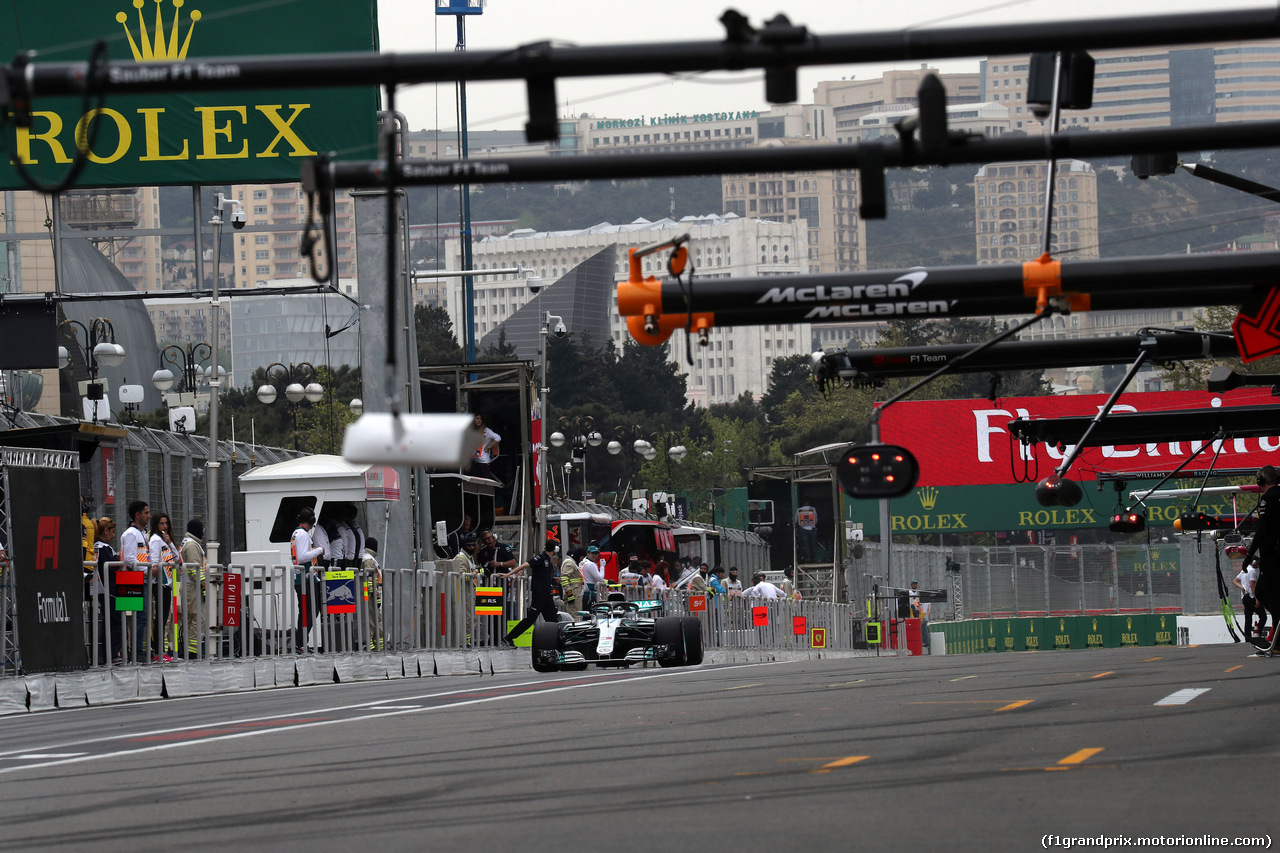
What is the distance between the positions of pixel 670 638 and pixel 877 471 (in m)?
11.5

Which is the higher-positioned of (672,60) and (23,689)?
(672,60)

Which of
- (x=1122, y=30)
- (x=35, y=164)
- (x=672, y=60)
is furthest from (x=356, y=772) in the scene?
(x=35, y=164)

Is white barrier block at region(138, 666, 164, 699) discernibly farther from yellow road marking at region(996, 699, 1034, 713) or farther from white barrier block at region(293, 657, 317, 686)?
yellow road marking at region(996, 699, 1034, 713)

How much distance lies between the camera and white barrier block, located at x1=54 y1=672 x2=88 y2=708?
16.2 m

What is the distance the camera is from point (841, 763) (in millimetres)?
9570

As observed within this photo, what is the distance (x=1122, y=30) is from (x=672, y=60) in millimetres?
2020

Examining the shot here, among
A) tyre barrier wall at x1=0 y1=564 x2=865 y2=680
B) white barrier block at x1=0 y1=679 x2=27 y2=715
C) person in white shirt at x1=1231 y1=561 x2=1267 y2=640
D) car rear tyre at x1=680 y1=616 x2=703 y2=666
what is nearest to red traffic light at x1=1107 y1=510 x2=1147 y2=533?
person in white shirt at x1=1231 y1=561 x2=1267 y2=640

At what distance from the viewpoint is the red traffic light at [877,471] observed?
10.6 meters

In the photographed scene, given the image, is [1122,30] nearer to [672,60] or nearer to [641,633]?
[672,60]

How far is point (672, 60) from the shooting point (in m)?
7.86

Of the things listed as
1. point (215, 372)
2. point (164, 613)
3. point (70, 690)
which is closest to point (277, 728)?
point (70, 690)

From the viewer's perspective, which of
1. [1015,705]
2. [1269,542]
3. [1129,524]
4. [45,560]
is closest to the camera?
[1015,705]

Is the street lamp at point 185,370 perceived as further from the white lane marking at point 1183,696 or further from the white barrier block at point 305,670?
the white lane marking at point 1183,696

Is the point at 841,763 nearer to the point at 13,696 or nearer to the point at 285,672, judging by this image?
the point at 13,696
